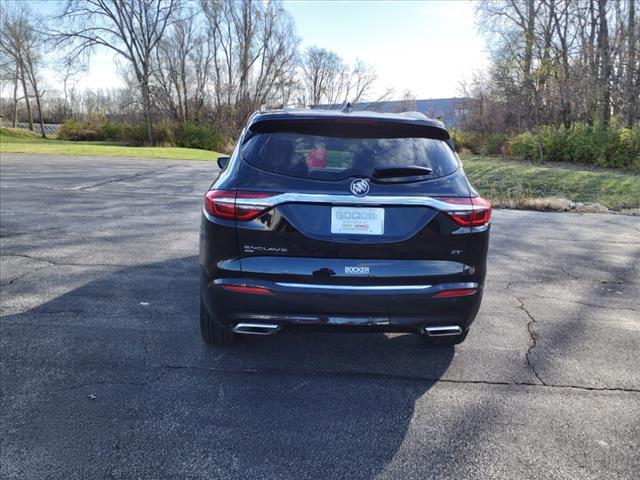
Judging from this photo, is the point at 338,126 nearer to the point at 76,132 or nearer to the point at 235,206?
the point at 235,206

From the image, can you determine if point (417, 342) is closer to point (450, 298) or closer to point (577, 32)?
point (450, 298)

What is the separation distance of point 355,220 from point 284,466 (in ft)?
4.32

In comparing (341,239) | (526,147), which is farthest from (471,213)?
(526,147)

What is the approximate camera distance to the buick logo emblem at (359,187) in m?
2.69

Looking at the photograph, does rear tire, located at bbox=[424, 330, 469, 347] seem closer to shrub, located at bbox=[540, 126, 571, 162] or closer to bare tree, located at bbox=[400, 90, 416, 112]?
shrub, located at bbox=[540, 126, 571, 162]

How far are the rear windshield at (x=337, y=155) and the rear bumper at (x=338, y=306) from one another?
0.66m

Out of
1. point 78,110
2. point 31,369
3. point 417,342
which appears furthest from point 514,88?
point 78,110

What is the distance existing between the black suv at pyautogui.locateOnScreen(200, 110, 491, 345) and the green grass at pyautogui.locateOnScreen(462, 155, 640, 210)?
30.6 feet

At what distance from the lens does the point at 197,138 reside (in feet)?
129

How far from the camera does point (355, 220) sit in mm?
2691

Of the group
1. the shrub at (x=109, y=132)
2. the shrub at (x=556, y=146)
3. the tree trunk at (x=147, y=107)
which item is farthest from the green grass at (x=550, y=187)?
the shrub at (x=109, y=132)

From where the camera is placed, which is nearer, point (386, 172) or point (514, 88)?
point (386, 172)

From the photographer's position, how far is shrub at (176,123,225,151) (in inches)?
1538

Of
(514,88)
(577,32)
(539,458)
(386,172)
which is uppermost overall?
(577,32)
